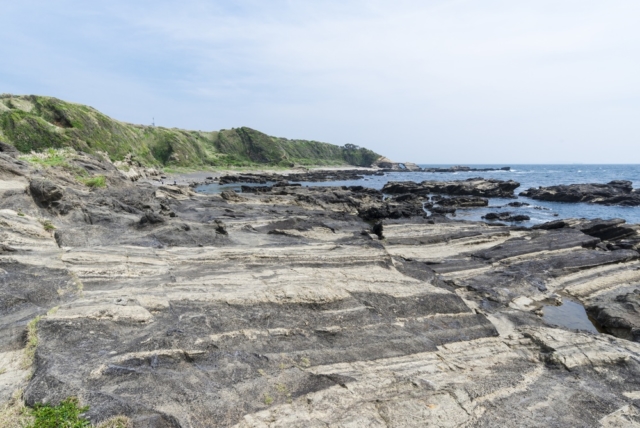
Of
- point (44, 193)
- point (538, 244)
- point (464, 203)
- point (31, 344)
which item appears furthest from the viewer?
point (464, 203)

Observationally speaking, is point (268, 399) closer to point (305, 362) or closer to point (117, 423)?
point (305, 362)

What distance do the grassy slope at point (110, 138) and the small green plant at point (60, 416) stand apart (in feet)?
224

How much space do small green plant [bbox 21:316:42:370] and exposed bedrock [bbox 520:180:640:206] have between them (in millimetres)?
75941

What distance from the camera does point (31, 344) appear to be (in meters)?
8.04

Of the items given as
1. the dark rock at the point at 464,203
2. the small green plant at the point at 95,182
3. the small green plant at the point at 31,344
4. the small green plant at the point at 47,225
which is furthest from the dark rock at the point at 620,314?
the dark rock at the point at 464,203

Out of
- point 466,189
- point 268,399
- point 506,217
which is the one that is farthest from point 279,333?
point 466,189

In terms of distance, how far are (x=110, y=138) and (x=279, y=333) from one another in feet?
291

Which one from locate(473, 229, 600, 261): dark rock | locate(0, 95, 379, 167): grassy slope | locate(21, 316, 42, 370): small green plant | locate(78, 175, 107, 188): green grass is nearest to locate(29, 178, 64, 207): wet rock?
locate(21, 316, 42, 370): small green plant

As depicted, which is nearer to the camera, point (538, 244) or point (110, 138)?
point (538, 244)

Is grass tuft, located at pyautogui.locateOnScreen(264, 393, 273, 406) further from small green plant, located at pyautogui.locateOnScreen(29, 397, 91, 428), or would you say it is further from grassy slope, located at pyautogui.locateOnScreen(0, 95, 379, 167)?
grassy slope, located at pyautogui.locateOnScreen(0, 95, 379, 167)

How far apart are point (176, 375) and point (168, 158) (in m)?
113

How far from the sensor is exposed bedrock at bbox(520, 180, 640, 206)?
6222 cm

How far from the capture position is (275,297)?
11.6 meters

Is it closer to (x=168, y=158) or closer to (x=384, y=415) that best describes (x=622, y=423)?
(x=384, y=415)
